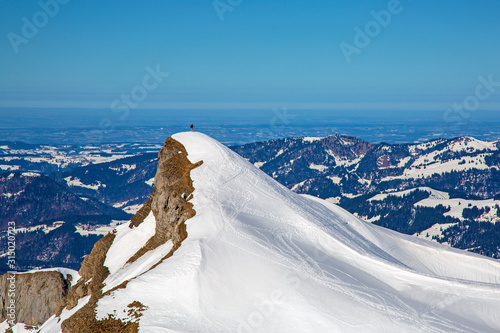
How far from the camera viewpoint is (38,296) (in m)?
99.2

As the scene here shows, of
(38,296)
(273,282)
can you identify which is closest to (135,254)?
(273,282)

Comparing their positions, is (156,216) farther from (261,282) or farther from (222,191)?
(261,282)

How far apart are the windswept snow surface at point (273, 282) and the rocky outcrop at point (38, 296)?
2602cm

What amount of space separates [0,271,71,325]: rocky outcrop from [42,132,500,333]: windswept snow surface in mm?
26016

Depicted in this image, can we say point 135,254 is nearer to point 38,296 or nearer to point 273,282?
point 273,282

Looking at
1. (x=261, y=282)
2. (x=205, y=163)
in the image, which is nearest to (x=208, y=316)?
(x=261, y=282)

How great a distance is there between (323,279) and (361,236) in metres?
37.8

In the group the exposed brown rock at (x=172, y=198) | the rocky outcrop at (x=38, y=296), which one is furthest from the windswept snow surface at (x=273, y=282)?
the rocky outcrop at (x=38, y=296)

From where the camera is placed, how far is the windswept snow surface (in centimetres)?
4547

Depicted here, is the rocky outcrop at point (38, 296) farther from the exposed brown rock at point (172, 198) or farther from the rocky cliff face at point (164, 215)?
the exposed brown rock at point (172, 198)

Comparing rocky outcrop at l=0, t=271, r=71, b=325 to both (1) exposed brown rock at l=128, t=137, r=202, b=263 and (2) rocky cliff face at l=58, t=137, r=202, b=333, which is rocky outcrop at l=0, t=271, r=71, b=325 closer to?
(2) rocky cliff face at l=58, t=137, r=202, b=333

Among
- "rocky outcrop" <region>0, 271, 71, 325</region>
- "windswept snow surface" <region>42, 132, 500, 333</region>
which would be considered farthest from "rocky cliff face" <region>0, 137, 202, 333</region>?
"windswept snow surface" <region>42, 132, 500, 333</region>

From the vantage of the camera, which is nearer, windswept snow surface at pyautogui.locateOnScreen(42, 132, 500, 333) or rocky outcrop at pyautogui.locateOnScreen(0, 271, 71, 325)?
windswept snow surface at pyautogui.locateOnScreen(42, 132, 500, 333)

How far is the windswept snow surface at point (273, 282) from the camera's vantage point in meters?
45.5
